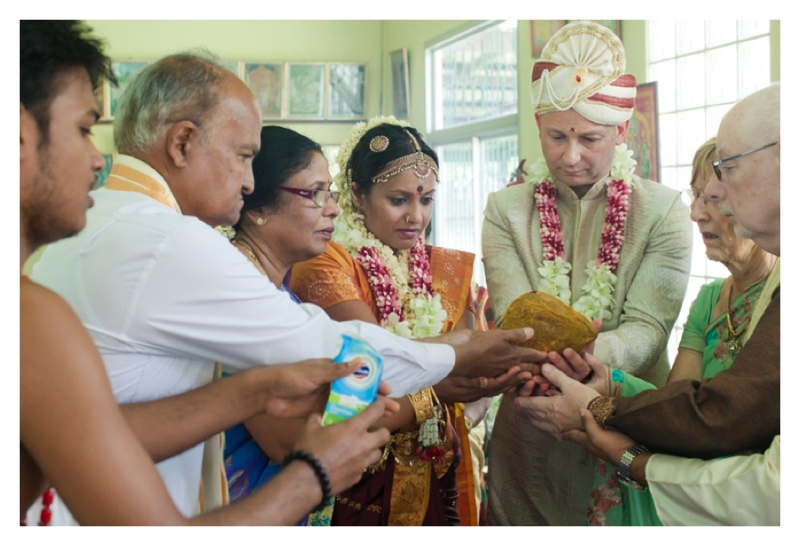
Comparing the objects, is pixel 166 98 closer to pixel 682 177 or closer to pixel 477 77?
pixel 682 177

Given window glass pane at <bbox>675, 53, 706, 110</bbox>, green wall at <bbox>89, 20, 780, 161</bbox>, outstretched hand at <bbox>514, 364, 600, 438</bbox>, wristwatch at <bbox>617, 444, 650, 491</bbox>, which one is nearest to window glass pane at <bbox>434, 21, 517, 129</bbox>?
green wall at <bbox>89, 20, 780, 161</bbox>

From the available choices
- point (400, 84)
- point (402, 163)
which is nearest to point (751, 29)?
point (402, 163)

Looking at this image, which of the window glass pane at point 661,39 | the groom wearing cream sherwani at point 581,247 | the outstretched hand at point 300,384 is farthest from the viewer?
the window glass pane at point 661,39

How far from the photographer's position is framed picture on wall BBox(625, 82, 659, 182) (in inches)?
195

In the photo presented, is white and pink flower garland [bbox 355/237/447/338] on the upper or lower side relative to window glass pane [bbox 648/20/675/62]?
lower

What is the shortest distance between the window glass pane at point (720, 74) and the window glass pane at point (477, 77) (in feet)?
8.08

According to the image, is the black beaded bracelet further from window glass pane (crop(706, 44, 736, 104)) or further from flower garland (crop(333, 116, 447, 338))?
window glass pane (crop(706, 44, 736, 104))

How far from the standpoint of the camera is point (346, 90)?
9109 millimetres

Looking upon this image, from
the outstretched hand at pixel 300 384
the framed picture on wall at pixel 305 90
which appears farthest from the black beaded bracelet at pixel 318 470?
the framed picture on wall at pixel 305 90

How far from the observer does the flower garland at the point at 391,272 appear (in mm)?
2631

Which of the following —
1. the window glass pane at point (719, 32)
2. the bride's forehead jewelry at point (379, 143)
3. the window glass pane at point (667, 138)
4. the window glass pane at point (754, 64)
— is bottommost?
the bride's forehead jewelry at point (379, 143)

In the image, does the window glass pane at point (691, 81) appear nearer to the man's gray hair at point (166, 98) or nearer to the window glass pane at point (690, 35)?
the window glass pane at point (690, 35)

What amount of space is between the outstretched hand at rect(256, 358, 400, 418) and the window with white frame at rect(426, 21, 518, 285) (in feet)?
17.1

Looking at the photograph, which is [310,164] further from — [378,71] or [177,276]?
[378,71]
